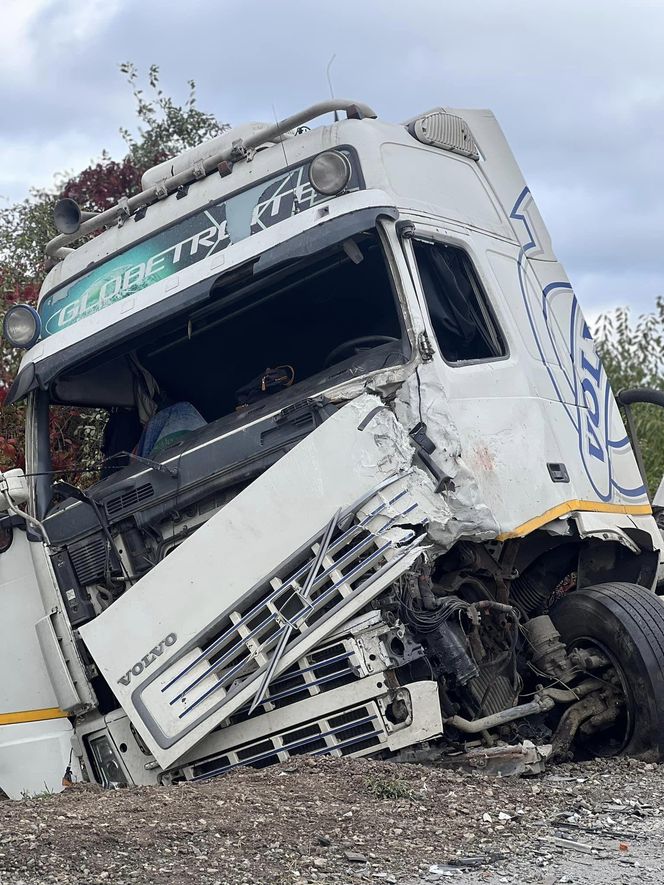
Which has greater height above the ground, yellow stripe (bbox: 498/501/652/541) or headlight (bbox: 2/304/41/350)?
headlight (bbox: 2/304/41/350)

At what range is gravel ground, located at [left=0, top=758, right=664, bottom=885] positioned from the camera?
12.2 feet

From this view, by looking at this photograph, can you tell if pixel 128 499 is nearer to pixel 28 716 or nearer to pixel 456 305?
pixel 28 716

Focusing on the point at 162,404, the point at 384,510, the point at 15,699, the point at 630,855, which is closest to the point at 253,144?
the point at 162,404

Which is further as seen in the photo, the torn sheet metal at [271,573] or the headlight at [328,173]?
the headlight at [328,173]

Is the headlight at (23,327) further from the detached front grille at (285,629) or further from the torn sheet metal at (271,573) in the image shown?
the detached front grille at (285,629)

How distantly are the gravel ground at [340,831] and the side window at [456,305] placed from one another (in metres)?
2.08

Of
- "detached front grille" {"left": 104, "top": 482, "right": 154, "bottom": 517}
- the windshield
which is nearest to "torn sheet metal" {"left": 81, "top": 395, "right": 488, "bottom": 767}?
"detached front grille" {"left": 104, "top": 482, "right": 154, "bottom": 517}

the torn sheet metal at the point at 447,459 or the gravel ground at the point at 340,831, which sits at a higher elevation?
the torn sheet metal at the point at 447,459

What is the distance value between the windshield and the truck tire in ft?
5.44

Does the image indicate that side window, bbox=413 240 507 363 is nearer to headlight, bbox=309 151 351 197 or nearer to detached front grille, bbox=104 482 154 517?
headlight, bbox=309 151 351 197

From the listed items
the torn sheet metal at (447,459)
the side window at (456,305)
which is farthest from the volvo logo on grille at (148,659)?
the side window at (456,305)

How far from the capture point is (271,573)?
514cm

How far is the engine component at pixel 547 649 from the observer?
6004 millimetres

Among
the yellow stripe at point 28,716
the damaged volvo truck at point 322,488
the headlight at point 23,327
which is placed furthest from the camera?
the headlight at point 23,327
